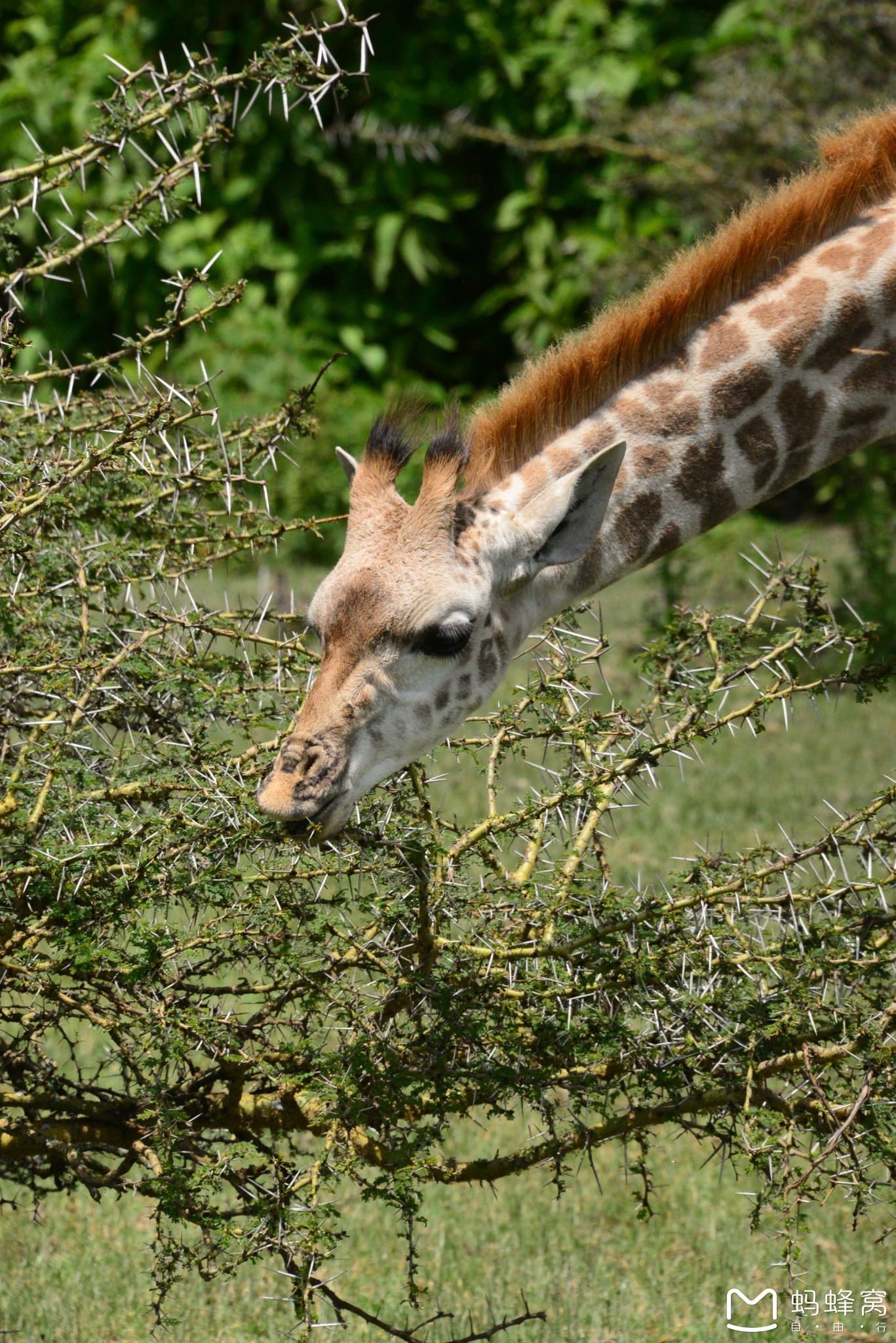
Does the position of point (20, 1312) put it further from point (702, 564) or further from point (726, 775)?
point (702, 564)

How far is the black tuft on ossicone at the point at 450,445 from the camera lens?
11.4ft

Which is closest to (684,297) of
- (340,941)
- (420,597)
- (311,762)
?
(420,597)

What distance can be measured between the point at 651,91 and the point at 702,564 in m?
4.22

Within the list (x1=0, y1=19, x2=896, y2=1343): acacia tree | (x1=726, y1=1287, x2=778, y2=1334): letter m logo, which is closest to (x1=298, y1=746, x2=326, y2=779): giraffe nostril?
(x1=0, y1=19, x2=896, y2=1343): acacia tree

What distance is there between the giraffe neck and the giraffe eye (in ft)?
1.22

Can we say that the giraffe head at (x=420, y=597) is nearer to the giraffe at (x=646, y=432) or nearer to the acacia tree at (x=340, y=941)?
the giraffe at (x=646, y=432)

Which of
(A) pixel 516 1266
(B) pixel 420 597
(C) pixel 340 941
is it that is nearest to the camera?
(C) pixel 340 941

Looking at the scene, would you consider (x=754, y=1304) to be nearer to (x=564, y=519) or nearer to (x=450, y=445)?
(x=564, y=519)

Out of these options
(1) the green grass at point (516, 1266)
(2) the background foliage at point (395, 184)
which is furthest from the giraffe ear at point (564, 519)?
(2) the background foliage at point (395, 184)

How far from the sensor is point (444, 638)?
11.1ft

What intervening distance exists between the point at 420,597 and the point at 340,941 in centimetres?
83

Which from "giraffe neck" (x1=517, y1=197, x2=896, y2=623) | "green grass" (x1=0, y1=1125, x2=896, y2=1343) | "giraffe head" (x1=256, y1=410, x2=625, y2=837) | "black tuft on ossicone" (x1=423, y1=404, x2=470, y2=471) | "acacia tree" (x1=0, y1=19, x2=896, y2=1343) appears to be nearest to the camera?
"acacia tree" (x1=0, y1=19, x2=896, y2=1343)

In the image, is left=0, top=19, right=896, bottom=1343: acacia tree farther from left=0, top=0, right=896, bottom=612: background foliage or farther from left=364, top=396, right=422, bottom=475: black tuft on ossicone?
left=0, top=0, right=896, bottom=612: background foliage

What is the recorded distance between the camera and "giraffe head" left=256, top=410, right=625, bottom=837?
10.5ft
